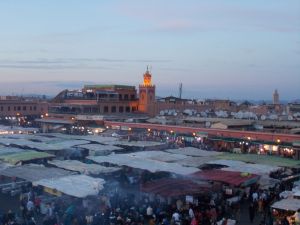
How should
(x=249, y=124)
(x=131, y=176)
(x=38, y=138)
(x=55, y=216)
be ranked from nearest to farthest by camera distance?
(x=55, y=216) → (x=131, y=176) → (x=38, y=138) → (x=249, y=124)

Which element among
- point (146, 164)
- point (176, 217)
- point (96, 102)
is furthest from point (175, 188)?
point (96, 102)

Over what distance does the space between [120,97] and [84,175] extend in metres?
26.2

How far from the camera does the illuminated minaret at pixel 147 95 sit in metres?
38.5

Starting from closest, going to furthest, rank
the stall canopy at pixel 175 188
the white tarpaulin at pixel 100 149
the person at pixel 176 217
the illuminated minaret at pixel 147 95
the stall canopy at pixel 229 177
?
the person at pixel 176 217
the stall canopy at pixel 175 188
the stall canopy at pixel 229 177
the white tarpaulin at pixel 100 149
the illuminated minaret at pixel 147 95

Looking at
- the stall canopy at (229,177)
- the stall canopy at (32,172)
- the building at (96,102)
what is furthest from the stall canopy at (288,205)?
the building at (96,102)

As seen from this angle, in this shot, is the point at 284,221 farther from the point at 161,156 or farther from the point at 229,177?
the point at 161,156

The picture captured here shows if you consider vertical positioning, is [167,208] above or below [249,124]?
below

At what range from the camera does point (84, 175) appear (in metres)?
13.1

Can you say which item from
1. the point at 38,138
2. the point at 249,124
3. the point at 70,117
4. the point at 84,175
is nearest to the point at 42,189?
the point at 84,175

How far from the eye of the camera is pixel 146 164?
587 inches

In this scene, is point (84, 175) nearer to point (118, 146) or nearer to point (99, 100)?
point (118, 146)

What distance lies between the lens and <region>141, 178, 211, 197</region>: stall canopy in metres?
11.8

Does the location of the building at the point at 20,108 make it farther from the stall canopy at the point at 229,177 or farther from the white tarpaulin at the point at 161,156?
the stall canopy at the point at 229,177

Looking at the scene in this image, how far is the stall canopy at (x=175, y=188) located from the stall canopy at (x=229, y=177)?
430mm
